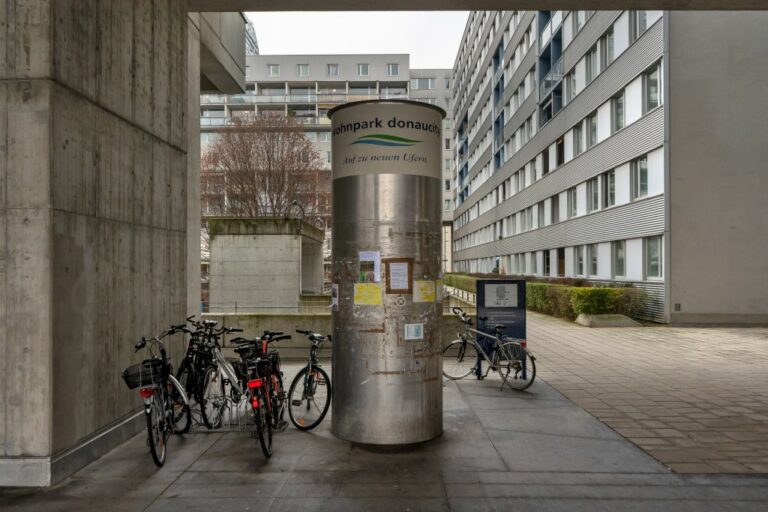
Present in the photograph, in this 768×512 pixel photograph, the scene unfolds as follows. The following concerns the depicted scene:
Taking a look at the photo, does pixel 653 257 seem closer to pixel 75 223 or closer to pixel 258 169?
pixel 75 223

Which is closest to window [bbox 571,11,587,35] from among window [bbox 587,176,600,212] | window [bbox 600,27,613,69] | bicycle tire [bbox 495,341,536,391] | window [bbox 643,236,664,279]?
window [bbox 600,27,613,69]

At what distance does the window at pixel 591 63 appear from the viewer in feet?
81.0

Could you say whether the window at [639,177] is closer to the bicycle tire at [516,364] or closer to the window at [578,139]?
the window at [578,139]

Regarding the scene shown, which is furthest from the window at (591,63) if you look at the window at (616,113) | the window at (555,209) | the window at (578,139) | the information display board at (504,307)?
the information display board at (504,307)

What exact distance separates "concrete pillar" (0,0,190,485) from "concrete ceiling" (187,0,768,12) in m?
1.73

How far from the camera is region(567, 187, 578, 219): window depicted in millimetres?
27686

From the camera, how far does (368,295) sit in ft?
19.0

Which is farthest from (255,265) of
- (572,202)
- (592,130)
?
(572,202)

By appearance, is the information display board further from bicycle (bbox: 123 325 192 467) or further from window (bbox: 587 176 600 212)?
window (bbox: 587 176 600 212)

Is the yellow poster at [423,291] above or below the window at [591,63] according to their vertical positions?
below

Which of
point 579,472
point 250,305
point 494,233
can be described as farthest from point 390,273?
point 494,233

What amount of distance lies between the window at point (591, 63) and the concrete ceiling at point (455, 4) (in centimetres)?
1801

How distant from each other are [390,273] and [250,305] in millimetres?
14207

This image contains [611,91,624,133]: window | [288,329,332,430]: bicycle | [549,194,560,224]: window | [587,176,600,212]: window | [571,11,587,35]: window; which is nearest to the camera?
[288,329,332,430]: bicycle
